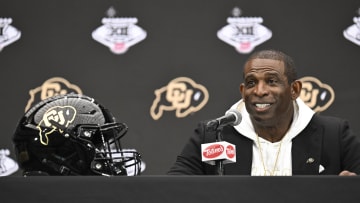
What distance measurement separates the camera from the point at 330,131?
88.0 inches

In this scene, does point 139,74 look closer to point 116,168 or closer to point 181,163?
point 181,163

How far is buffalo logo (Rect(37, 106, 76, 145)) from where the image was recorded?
1.83 m

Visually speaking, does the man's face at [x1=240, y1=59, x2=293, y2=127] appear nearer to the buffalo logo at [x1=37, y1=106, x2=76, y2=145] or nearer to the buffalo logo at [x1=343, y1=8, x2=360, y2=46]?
the buffalo logo at [x1=37, y1=106, x2=76, y2=145]

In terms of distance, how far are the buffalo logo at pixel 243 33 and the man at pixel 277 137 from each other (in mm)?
795

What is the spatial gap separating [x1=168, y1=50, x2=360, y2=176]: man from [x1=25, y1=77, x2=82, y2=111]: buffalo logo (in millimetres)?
932

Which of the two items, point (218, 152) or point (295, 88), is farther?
point (295, 88)

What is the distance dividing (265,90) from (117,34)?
1080 mm

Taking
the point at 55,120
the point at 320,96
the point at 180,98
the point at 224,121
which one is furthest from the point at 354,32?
the point at 55,120

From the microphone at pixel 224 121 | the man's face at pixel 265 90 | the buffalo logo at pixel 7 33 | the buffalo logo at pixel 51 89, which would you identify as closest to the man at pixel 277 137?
the man's face at pixel 265 90

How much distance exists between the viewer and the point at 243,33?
303 centimetres

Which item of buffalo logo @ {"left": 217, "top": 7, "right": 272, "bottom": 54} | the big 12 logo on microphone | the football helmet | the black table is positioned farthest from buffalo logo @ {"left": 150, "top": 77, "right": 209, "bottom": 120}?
the black table

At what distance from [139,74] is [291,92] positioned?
3.22 feet

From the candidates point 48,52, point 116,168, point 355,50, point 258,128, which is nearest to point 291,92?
point 258,128

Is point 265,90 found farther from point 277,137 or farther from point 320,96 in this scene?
point 320,96
